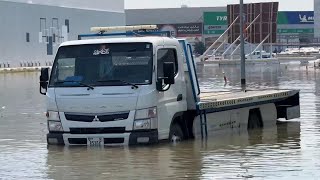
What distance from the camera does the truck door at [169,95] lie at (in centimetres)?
1532

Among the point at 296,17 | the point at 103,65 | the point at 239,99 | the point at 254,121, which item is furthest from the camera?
the point at 296,17

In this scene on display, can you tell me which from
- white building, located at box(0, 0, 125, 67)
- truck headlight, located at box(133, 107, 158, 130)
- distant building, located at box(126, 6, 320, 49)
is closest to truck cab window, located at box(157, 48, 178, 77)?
truck headlight, located at box(133, 107, 158, 130)

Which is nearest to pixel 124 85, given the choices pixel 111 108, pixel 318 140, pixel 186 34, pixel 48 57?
pixel 111 108

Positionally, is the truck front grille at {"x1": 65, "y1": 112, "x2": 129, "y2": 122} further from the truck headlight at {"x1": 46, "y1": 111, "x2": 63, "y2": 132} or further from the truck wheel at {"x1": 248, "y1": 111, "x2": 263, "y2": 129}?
the truck wheel at {"x1": 248, "y1": 111, "x2": 263, "y2": 129}

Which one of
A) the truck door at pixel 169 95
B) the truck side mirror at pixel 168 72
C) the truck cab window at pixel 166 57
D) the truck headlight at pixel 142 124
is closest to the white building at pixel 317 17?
the truck door at pixel 169 95

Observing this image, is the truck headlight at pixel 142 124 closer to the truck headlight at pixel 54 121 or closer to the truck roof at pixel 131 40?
the truck headlight at pixel 54 121

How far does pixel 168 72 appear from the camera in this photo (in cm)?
1509

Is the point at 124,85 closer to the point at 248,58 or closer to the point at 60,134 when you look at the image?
the point at 60,134

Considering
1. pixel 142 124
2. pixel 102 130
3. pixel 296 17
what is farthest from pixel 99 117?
pixel 296 17

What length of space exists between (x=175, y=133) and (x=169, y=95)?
946 millimetres

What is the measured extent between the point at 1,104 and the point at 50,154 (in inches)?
690

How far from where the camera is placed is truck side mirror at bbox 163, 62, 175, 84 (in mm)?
15023

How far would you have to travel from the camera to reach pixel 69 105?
15086mm

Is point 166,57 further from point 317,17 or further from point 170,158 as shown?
point 317,17
